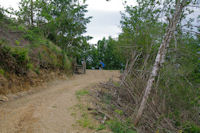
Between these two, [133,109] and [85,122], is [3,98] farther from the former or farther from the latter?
[133,109]

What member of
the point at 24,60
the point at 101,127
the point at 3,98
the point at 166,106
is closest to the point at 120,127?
the point at 101,127

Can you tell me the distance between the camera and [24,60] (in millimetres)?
7684

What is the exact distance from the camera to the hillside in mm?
6602

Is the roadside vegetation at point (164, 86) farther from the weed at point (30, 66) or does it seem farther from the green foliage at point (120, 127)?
the weed at point (30, 66)

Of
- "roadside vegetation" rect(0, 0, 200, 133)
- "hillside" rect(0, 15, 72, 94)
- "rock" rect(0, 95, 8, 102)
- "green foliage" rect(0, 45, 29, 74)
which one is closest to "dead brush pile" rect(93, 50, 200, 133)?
"roadside vegetation" rect(0, 0, 200, 133)

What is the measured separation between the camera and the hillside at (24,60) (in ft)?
21.7

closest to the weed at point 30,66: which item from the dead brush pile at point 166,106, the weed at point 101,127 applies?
the dead brush pile at point 166,106

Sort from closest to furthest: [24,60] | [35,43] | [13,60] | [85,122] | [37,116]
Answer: [85,122] → [37,116] → [13,60] → [24,60] → [35,43]

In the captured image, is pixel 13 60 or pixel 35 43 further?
pixel 35 43

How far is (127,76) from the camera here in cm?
688

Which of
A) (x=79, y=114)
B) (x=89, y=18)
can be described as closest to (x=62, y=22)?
(x=89, y=18)

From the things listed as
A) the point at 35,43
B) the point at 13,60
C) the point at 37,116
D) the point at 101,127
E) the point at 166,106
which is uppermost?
the point at 35,43

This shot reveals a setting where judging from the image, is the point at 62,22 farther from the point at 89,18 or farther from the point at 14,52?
the point at 14,52

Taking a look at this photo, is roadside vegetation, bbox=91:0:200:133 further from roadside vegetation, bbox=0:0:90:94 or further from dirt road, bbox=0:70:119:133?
roadside vegetation, bbox=0:0:90:94
